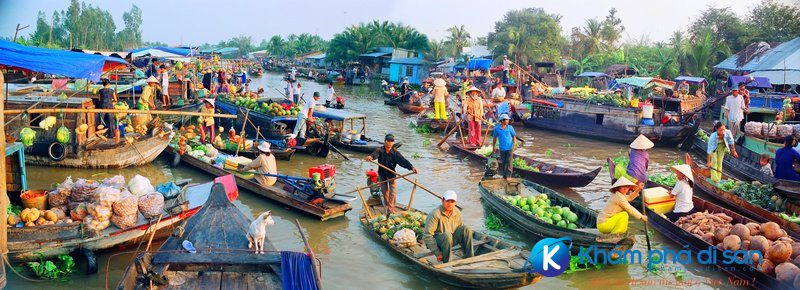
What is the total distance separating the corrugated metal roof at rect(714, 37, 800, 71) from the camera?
2205 cm

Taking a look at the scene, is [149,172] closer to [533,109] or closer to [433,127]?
[433,127]

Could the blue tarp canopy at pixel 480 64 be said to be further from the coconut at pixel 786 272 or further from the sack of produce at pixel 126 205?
the sack of produce at pixel 126 205

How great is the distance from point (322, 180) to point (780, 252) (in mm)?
6569

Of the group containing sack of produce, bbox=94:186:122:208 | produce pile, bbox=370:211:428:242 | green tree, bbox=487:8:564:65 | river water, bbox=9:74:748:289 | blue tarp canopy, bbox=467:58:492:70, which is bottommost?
river water, bbox=9:74:748:289

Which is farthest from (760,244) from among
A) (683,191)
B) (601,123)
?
(601,123)

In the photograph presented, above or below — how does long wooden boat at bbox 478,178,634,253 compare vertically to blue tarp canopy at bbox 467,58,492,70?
below

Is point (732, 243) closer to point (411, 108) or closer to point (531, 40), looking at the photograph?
point (411, 108)

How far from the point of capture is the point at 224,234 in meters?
6.95

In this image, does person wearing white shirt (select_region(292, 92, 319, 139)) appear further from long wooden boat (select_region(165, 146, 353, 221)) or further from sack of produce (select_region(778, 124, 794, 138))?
sack of produce (select_region(778, 124, 794, 138))

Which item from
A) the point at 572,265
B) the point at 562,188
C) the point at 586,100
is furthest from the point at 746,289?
the point at 586,100

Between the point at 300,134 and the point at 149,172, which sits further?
the point at 300,134

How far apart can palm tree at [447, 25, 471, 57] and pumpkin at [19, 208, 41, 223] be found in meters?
45.3

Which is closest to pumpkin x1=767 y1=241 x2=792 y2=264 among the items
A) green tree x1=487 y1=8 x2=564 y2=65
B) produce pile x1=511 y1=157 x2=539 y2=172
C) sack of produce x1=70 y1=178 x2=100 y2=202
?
produce pile x1=511 y1=157 x2=539 y2=172

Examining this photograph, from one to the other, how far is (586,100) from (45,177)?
17.2 m
